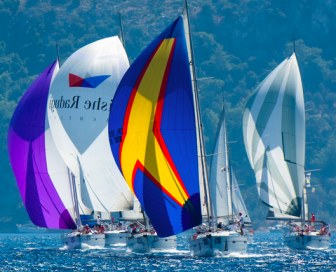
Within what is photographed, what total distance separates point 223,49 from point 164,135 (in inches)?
4247

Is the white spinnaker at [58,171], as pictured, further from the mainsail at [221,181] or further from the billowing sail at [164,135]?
the mainsail at [221,181]

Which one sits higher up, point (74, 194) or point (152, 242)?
point (74, 194)

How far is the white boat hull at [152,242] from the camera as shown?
1233 inches

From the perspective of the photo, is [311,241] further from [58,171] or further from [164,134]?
[58,171]

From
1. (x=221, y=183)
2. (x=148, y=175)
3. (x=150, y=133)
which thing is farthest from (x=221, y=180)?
(x=150, y=133)

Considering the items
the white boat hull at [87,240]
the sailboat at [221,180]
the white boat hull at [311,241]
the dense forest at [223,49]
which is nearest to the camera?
the white boat hull at [311,241]

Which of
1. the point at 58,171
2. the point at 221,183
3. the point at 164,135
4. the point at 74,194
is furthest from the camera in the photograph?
the point at 221,183

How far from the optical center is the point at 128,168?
26.5 meters

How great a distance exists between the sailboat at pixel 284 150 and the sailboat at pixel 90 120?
6.74m

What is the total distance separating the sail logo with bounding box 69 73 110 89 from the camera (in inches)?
1350

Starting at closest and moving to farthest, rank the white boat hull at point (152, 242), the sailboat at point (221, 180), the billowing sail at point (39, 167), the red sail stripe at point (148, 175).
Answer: the red sail stripe at point (148, 175), the white boat hull at point (152, 242), the billowing sail at point (39, 167), the sailboat at point (221, 180)

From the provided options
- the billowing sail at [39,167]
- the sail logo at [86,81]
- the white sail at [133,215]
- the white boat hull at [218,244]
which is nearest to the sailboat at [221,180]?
the white sail at [133,215]

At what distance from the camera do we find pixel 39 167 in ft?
117

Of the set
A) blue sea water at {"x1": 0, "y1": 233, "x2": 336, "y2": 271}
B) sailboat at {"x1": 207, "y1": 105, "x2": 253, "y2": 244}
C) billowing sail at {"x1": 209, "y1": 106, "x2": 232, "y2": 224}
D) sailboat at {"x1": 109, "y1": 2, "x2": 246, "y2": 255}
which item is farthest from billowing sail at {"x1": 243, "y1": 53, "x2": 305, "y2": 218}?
sailboat at {"x1": 109, "y1": 2, "x2": 246, "y2": 255}
